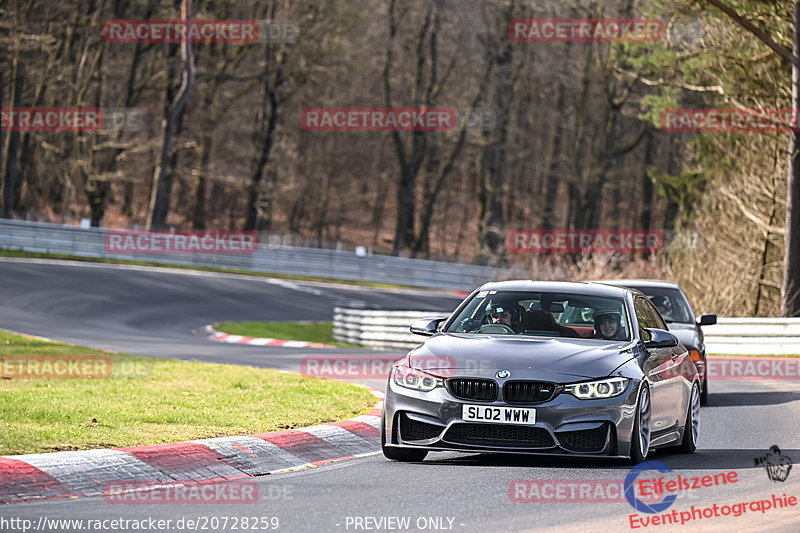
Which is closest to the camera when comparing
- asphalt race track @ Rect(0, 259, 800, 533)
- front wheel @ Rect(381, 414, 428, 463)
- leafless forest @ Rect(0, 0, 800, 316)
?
asphalt race track @ Rect(0, 259, 800, 533)

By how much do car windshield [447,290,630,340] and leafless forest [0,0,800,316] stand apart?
20043 millimetres

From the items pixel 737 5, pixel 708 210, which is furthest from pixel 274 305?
pixel 737 5

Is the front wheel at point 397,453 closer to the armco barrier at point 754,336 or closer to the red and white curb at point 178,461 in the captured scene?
the red and white curb at point 178,461

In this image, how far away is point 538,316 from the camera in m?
10.4

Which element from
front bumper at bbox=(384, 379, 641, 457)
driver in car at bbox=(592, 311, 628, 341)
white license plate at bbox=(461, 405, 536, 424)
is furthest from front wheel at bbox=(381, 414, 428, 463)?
driver in car at bbox=(592, 311, 628, 341)

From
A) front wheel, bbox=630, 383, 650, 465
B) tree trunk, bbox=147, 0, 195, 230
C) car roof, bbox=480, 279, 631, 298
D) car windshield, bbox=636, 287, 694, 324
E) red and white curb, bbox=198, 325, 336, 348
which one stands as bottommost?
red and white curb, bbox=198, 325, 336, 348

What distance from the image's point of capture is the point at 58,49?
5147 centimetres

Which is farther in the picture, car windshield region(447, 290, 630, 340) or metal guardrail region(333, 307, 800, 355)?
metal guardrail region(333, 307, 800, 355)

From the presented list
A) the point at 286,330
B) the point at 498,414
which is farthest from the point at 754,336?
the point at 498,414

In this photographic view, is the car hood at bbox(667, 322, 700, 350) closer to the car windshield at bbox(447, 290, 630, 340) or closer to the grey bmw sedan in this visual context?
the car windshield at bbox(447, 290, 630, 340)

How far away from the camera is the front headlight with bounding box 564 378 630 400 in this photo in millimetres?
9008

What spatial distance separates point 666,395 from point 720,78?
82.0 feet

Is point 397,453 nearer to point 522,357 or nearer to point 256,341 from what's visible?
point 522,357

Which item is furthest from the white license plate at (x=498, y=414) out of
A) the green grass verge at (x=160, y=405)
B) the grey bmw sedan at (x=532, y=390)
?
the green grass verge at (x=160, y=405)
